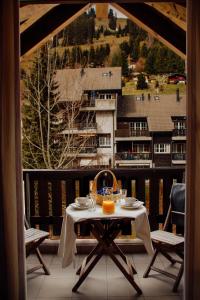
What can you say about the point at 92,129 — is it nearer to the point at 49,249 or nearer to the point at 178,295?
the point at 49,249

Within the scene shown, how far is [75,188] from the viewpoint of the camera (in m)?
4.50

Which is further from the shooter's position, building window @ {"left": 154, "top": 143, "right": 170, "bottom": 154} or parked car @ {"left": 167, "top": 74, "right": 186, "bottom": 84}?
building window @ {"left": 154, "top": 143, "right": 170, "bottom": 154}

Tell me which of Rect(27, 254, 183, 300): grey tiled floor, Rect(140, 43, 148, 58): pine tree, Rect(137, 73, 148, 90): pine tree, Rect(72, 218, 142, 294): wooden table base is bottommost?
Rect(27, 254, 183, 300): grey tiled floor

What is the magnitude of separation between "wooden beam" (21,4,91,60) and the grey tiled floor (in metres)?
2.54

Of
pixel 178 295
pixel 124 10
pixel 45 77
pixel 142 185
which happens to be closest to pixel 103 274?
pixel 178 295

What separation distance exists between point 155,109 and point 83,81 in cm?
243

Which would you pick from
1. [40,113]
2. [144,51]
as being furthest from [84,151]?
[144,51]

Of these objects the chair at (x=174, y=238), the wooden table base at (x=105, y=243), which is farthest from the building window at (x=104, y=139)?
the wooden table base at (x=105, y=243)

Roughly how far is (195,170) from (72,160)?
32.3 ft

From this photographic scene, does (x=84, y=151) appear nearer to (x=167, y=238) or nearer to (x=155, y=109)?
(x=155, y=109)

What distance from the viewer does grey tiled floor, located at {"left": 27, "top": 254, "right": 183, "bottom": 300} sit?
330cm

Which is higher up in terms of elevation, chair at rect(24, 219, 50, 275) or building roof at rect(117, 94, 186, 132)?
building roof at rect(117, 94, 186, 132)

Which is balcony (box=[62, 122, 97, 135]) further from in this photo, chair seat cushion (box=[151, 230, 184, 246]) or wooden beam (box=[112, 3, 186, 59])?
chair seat cushion (box=[151, 230, 184, 246])

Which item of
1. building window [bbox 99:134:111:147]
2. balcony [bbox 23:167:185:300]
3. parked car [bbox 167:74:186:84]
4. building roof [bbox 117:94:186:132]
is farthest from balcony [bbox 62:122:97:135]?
balcony [bbox 23:167:185:300]
